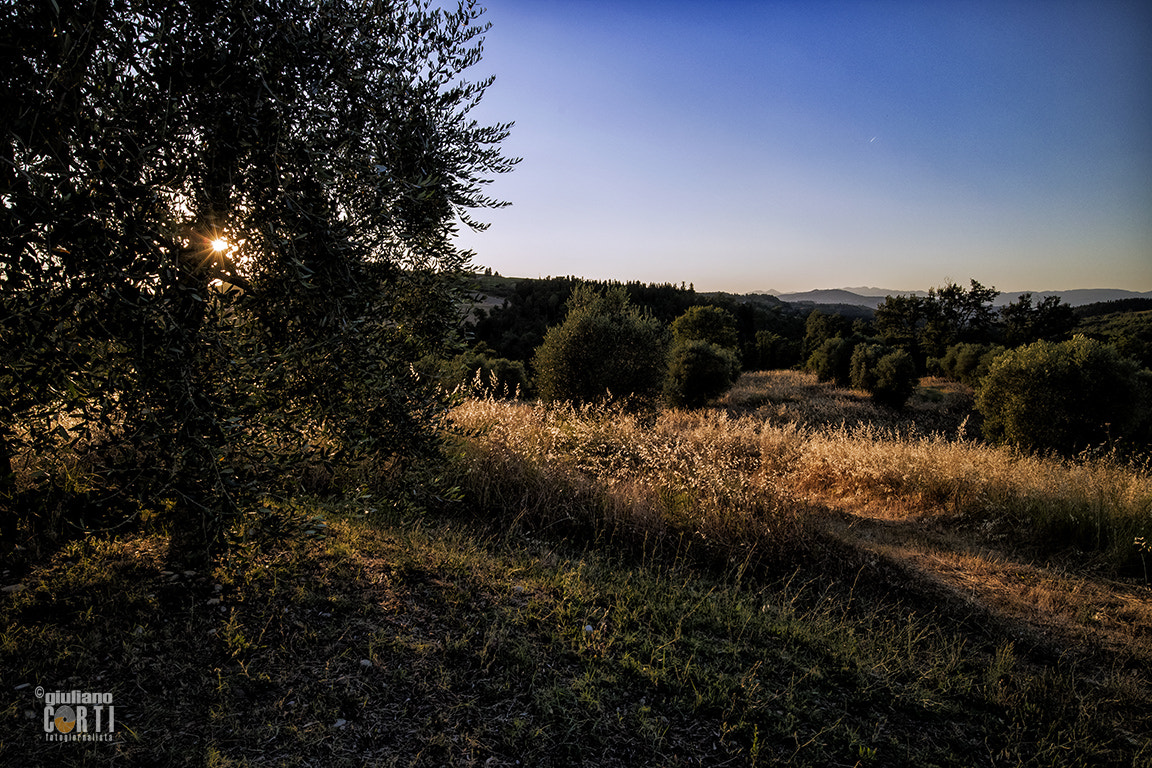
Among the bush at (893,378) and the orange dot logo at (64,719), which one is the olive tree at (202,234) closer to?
the orange dot logo at (64,719)

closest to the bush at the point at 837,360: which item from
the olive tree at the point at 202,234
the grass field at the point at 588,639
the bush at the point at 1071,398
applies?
the bush at the point at 1071,398

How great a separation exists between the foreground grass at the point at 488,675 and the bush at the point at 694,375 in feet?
80.7

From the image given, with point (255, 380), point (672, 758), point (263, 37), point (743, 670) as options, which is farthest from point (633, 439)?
point (263, 37)

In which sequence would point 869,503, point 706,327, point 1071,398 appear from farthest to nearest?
point 706,327 → point 1071,398 → point 869,503

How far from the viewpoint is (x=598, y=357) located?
62.5 ft

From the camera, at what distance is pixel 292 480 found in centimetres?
309

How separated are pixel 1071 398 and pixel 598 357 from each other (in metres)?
14.4

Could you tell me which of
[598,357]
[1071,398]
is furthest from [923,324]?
[598,357]

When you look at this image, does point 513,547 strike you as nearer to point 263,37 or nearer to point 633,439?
point 633,439

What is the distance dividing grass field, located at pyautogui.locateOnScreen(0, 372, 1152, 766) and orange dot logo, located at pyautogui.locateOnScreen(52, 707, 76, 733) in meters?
0.06

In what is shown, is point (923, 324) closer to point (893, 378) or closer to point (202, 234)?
point (893, 378)

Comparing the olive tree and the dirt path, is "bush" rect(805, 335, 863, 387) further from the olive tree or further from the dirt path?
the olive tree

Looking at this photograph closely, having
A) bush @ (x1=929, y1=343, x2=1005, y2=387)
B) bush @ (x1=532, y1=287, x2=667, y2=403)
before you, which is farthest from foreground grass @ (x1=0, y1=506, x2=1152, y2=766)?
bush @ (x1=929, y1=343, x2=1005, y2=387)

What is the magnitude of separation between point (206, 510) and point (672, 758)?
9.65ft
